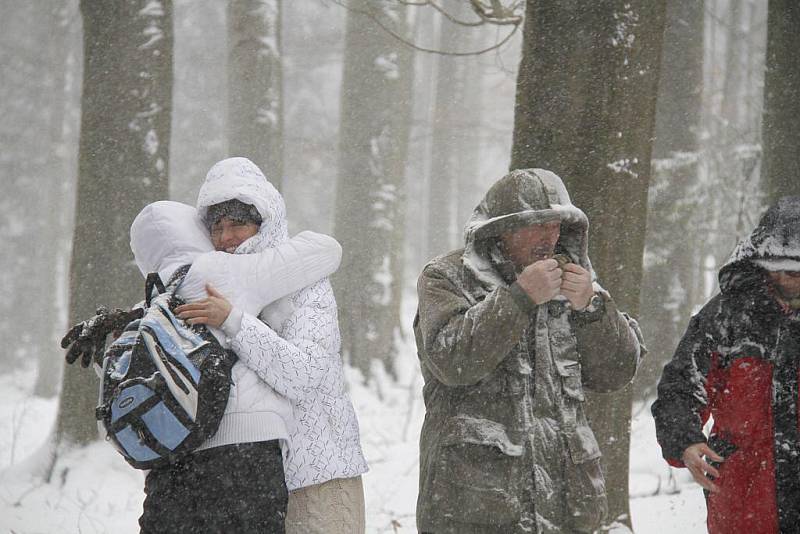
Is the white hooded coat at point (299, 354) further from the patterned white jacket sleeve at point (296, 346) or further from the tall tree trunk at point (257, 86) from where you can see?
the tall tree trunk at point (257, 86)

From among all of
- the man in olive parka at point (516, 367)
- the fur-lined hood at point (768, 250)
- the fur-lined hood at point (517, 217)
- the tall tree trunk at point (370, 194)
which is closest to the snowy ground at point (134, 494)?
the fur-lined hood at point (768, 250)

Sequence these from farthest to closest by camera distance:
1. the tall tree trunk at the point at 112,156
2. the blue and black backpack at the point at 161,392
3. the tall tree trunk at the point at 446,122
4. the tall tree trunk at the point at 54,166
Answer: the tall tree trunk at the point at 446,122, the tall tree trunk at the point at 54,166, the tall tree trunk at the point at 112,156, the blue and black backpack at the point at 161,392

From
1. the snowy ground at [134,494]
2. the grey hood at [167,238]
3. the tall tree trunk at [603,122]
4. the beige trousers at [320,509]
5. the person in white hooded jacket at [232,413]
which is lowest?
the snowy ground at [134,494]

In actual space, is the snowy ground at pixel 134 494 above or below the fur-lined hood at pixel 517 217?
below

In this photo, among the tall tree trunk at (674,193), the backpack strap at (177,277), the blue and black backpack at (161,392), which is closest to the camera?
the blue and black backpack at (161,392)

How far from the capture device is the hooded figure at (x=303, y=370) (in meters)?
2.95

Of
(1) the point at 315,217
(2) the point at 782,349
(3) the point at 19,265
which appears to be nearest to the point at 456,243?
(1) the point at 315,217

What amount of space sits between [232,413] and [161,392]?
0.87 ft

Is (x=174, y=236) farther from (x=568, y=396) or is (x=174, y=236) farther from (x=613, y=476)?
(x=613, y=476)

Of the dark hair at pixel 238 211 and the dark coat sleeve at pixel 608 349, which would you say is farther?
the dark hair at pixel 238 211

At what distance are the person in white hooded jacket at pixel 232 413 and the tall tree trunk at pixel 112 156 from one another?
12.7 feet

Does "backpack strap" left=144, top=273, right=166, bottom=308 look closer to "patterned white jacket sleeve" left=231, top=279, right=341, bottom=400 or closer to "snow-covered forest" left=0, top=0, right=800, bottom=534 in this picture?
"patterned white jacket sleeve" left=231, top=279, right=341, bottom=400

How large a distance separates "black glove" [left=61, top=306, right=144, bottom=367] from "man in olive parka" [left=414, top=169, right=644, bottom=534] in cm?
115

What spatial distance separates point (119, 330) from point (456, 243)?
28.1 meters
